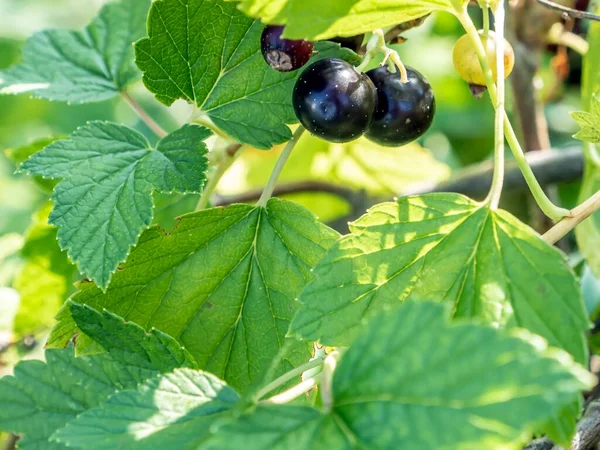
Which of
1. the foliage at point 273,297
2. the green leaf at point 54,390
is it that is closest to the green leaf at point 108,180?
the foliage at point 273,297

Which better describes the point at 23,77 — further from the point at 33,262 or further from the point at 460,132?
the point at 460,132

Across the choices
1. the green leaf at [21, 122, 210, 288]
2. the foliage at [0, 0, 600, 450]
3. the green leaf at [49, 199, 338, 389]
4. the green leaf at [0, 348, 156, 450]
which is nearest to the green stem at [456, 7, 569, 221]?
the foliage at [0, 0, 600, 450]

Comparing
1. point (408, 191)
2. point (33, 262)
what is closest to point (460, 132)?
point (408, 191)

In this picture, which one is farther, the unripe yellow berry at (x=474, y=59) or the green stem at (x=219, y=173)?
the green stem at (x=219, y=173)

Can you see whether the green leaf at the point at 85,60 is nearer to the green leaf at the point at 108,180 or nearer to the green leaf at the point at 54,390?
the green leaf at the point at 108,180

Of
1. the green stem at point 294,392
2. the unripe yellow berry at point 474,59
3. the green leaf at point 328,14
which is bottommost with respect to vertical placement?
the green stem at point 294,392

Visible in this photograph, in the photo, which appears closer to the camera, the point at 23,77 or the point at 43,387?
the point at 43,387

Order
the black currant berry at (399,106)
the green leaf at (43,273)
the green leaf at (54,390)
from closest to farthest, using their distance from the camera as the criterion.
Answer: the green leaf at (54,390) → the black currant berry at (399,106) → the green leaf at (43,273)
